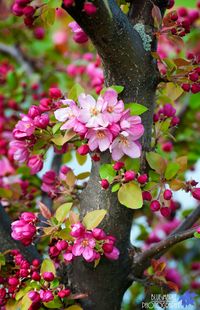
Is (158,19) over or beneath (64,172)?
over

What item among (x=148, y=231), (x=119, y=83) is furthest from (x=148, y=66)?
(x=148, y=231)

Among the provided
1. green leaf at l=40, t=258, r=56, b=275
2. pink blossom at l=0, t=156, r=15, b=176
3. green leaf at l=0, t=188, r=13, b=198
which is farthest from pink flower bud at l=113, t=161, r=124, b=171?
pink blossom at l=0, t=156, r=15, b=176

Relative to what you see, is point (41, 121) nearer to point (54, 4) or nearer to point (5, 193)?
point (54, 4)

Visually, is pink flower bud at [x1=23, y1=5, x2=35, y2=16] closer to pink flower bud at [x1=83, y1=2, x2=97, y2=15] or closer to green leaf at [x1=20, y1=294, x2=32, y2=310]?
pink flower bud at [x1=83, y1=2, x2=97, y2=15]

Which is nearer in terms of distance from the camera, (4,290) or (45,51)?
(4,290)

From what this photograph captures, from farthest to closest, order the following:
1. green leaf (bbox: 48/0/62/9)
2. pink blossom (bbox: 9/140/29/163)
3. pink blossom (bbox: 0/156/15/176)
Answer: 1. pink blossom (bbox: 0/156/15/176)
2. pink blossom (bbox: 9/140/29/163)
3. green leaf (bbox: 48/0/62/9)

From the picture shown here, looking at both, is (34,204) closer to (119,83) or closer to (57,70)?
(119,83)

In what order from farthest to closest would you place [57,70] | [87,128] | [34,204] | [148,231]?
1. [57,70]
2. [148,231]
3. [34,204]
4. [87,128]
